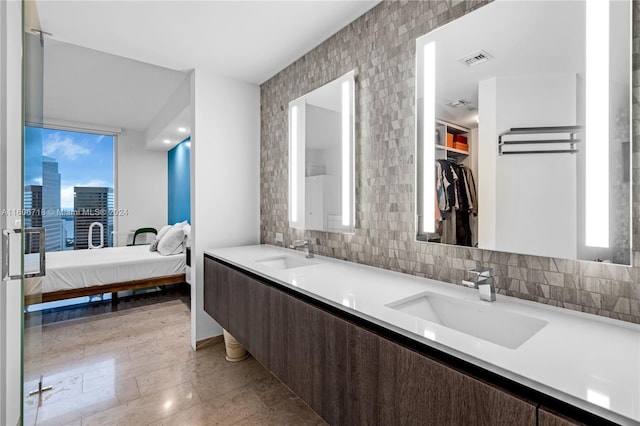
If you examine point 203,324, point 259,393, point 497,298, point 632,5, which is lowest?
point 259,393

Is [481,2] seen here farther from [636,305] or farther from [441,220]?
[636,305]

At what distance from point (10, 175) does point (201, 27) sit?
1.45 metres

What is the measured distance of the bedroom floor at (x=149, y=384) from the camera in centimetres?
187

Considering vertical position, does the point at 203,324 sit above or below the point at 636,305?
below

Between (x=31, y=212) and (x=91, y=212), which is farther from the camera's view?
(x=91, y=212)

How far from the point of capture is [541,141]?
1219mm

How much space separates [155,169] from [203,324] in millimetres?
4650

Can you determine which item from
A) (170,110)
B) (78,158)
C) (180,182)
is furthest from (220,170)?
(78,158)

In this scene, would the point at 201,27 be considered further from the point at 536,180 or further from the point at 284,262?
the point at 536,180

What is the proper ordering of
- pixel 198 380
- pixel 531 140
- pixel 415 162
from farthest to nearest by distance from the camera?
1. pixel 198 380
2. pixel 415 162
3. pixel 531 140

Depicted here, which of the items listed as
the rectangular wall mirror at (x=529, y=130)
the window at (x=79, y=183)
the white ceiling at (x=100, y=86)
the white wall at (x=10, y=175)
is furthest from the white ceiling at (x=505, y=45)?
the window at (x=79, y=183)

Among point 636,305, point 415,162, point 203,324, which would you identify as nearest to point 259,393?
point 203,324

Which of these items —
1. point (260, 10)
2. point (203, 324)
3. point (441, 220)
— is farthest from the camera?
point (203, 324)

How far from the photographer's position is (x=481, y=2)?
4.61 feet
